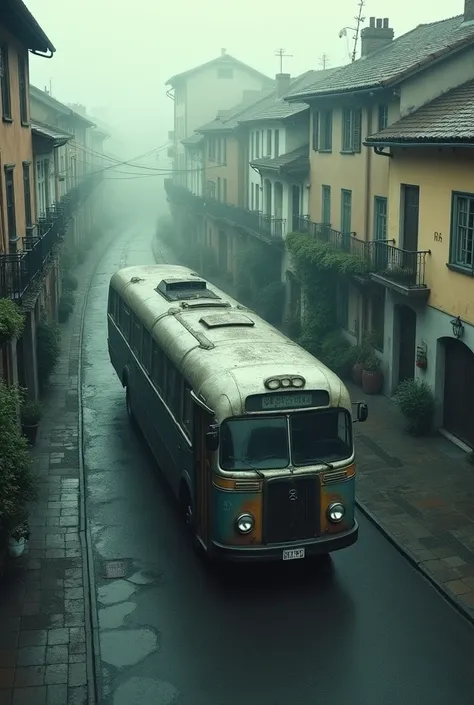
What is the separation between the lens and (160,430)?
14.9 m

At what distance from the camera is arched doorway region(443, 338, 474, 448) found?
17656 millimetres

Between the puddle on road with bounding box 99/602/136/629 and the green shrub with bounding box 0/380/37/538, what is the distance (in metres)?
1.82

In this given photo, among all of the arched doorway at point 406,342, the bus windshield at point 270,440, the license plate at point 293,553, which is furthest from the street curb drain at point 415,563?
the arched doorway at point 406,342

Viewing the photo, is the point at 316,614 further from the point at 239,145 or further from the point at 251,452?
the point at 239,145

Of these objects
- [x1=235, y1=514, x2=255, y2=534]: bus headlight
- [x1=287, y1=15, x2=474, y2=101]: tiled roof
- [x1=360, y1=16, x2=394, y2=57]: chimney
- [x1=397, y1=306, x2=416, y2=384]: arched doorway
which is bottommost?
[x1=235, y1=514, x2=255, y2=534]: bus headlight

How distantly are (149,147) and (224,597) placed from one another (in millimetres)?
171448

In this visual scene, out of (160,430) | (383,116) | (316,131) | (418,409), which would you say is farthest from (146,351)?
(316,131)

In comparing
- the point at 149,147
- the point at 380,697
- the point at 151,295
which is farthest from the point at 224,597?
the point at 149,147

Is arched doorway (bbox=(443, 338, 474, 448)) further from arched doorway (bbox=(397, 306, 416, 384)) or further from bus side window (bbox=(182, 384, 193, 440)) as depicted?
bus side window (bbox=(182, 384, 193, 440))

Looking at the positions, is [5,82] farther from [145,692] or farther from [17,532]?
[145,692]

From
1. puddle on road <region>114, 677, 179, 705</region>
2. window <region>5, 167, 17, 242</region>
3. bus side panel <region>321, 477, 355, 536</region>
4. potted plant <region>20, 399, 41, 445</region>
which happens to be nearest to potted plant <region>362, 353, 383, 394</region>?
potted plant <region>20, 399, 41, 445</region>

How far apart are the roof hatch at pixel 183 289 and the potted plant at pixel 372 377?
21.5 ft

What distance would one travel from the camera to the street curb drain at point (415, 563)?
36.0 feet

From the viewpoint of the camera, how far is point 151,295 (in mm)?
17219
